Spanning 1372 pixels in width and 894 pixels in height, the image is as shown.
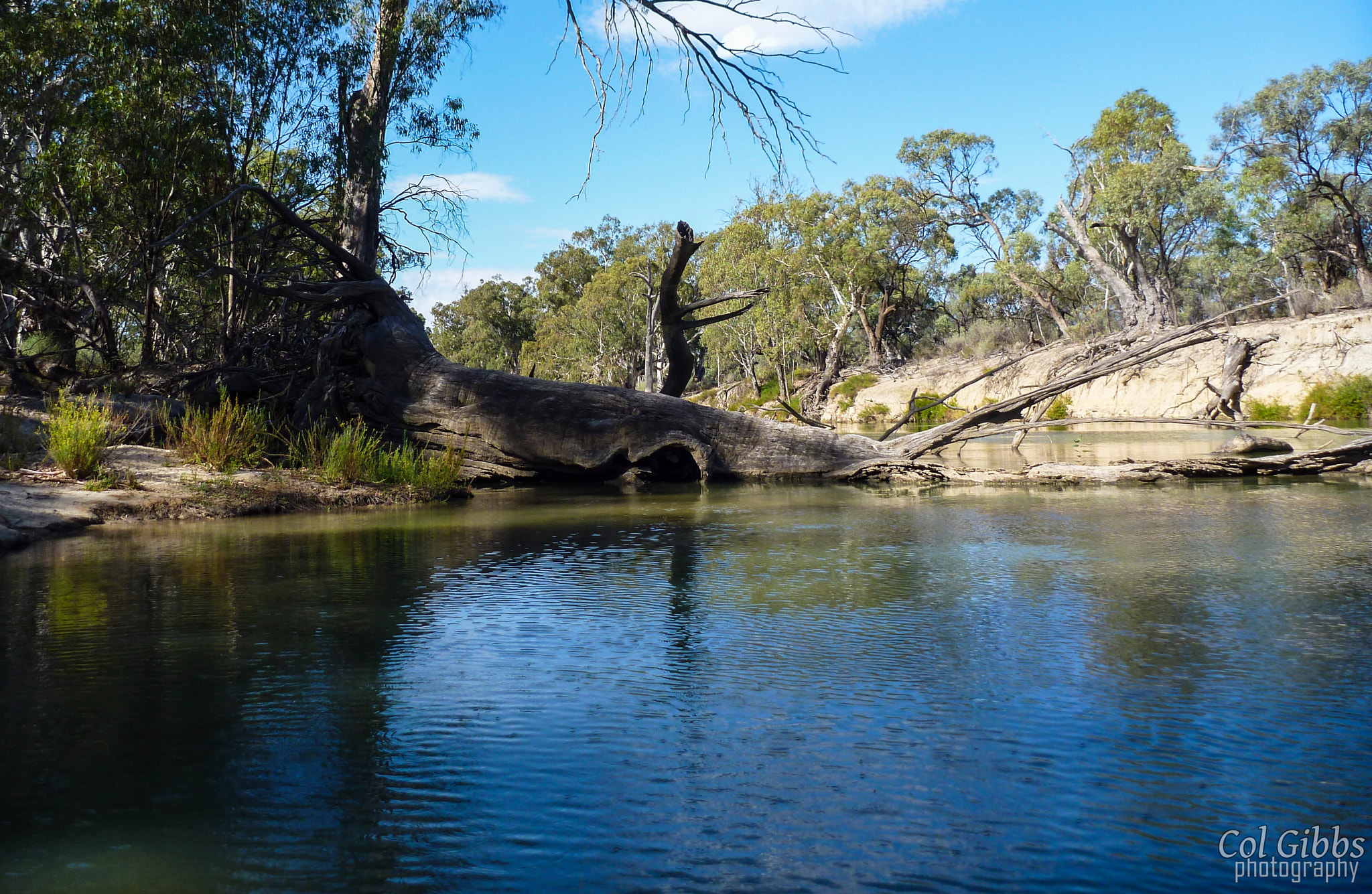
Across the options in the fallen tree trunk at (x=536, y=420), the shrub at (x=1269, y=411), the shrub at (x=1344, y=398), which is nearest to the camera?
the fallen tree trunk at (x=536, y=420)

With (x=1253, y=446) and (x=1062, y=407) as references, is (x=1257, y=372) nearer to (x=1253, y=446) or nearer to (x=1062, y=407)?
(x=1062, y=407)

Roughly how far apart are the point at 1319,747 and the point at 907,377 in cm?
3669

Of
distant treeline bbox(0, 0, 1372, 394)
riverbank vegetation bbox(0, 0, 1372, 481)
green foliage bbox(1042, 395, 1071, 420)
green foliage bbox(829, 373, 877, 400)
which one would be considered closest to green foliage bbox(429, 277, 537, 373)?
distant treeline bbox(0, 0, 1372, 394)

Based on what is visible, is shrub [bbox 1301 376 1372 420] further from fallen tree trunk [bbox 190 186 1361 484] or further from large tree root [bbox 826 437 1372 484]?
fallen tree trunk [bbox 190 186 1361 484]

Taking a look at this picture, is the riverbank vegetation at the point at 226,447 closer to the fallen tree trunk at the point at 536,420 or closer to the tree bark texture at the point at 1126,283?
the fallen tree trunk at the point at 536,420

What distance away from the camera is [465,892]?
1.95 meters

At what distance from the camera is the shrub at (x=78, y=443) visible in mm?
8633

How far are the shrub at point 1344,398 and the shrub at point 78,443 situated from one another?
2350 cm

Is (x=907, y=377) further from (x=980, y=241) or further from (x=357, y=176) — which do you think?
(x=357, y=176)

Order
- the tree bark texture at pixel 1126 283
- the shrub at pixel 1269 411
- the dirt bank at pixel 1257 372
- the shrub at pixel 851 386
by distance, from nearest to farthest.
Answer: the shrub at pixel 1269 411 < the dirt bank at pixel 1257 372 < the tree bark texture at pixel 1126 283 < the shrub at pixel 851 386

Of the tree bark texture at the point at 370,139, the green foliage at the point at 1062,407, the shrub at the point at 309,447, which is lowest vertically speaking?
the shrub at the point at 309,447

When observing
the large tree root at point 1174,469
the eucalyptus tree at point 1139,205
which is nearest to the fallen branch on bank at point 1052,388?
the large tree root at point 1174,469

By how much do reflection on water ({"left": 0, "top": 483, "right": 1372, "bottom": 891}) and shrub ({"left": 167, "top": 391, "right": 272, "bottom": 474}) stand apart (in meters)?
3.72

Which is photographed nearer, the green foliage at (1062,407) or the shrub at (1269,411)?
the shrub at (1269,411)
